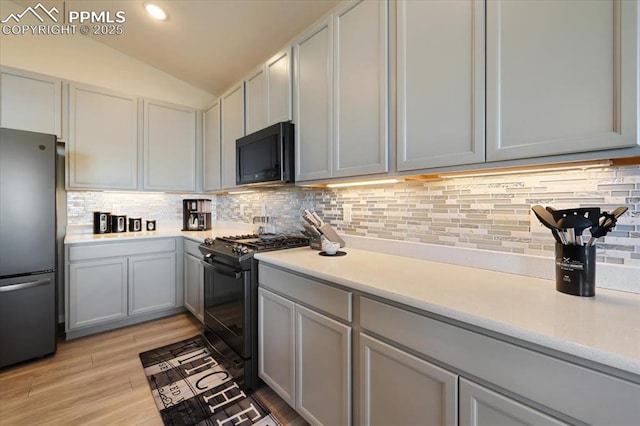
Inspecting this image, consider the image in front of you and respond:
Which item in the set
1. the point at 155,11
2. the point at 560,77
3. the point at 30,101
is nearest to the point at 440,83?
the point at 560,77

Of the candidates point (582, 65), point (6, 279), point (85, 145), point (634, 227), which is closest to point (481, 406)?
point (634, 227)

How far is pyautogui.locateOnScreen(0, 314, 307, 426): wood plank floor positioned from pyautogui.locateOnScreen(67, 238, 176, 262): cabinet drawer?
750mm

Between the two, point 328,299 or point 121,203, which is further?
point 121,203

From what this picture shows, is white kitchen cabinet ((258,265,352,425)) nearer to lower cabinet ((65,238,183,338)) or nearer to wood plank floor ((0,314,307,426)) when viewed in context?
wood plank floor ((0,314,307,426))

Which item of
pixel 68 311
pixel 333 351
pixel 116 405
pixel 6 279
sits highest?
pixel 6 279

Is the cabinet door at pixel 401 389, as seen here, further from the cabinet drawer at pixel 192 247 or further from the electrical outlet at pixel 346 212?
the cabinet drawer at pixel 192 247

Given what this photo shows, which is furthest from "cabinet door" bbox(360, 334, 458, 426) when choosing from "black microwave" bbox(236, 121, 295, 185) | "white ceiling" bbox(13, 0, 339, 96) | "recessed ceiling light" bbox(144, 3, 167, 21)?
"recessed ceiling light" bbox(144, 3, 167, 21)

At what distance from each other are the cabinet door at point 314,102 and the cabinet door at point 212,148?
4.82 ft

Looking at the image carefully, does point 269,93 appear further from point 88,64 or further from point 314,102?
point 88,64

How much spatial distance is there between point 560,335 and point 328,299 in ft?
2.69

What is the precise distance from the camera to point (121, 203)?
3164 millimetres

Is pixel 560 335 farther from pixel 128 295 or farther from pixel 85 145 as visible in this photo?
pixel 85 145

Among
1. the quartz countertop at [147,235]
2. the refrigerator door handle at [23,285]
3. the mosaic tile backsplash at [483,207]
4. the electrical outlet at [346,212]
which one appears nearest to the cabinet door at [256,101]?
the mosaic tile backsplash at [483,207]

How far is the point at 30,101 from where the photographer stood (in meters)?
2.41
